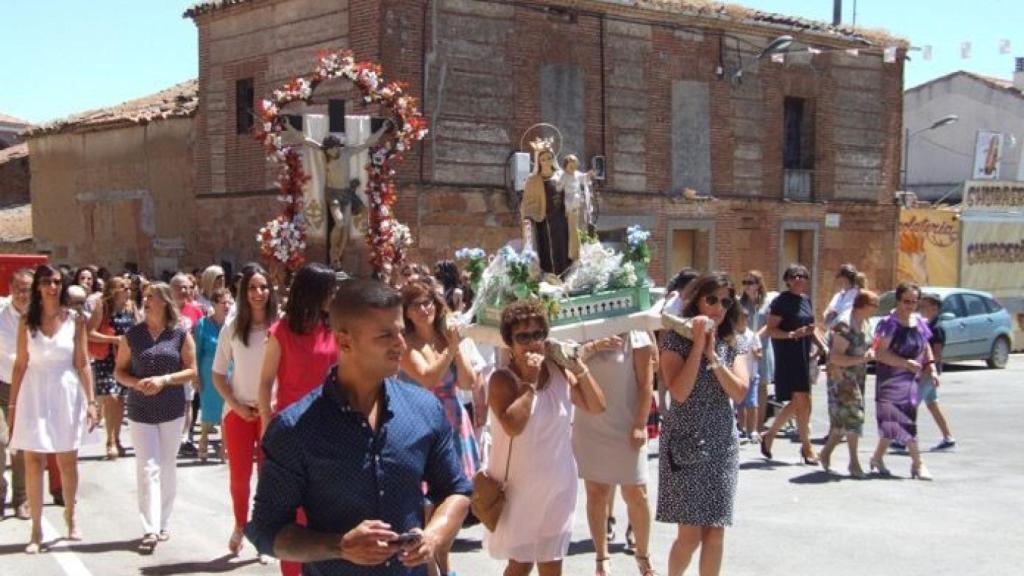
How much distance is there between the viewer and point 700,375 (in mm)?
7062

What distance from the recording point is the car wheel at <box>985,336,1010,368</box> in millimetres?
24375

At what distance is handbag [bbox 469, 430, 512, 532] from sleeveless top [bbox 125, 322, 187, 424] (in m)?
3.14

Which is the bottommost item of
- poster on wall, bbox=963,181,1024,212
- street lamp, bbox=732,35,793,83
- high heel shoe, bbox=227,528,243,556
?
high heel shoe, bbox=227,528,243,556

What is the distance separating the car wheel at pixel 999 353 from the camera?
24.4 metres

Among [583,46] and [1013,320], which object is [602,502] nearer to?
[583,46]

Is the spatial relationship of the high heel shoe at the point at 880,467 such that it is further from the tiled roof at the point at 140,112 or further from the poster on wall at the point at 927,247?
the poster on wall at the point at 927,247

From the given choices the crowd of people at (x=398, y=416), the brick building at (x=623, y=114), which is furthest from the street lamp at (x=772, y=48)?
the crowd of people at (x=398, y=416)

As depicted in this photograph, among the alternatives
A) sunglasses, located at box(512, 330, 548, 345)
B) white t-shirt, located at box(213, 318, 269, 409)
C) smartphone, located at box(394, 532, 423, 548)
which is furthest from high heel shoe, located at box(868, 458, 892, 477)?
smartphone, located at box(394, 532, 423, 548)

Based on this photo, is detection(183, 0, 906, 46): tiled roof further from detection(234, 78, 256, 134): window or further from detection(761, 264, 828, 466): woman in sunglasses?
detection(761, 264, 828, 466): woman in sunglasses

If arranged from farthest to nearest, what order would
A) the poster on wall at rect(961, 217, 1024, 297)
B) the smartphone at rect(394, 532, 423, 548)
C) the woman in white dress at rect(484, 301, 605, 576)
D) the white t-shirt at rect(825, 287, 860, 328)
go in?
the poster on wall at rect(961, 217, 1024, 297)
the white t-shirt at rect(825, 287, 860, 328)
the woman in white dress at rect(484, 301, 605, 576)
the smartphone at rect(394, 532, 423, 548)

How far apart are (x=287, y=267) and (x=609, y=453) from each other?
305 inches

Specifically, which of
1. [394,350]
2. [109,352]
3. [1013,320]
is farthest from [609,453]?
[1013,320]

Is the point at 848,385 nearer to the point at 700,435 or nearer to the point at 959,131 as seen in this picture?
the point at 700,435

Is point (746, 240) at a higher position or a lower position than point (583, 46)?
lower
